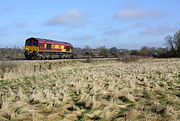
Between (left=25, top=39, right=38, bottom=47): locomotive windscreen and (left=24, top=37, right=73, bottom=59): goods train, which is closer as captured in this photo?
(left=24, top=37, right=73, bottom=59): goods train

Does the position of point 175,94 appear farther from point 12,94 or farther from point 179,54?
point 179,54

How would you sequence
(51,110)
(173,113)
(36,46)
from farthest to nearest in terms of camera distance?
(36,46) → (51,110) → (173,113)

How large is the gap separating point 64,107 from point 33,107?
1044mm

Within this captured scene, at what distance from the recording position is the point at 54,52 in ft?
201

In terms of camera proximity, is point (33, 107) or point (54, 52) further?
point (54, 52)

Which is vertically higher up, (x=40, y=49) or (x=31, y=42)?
(x=31, y=42)

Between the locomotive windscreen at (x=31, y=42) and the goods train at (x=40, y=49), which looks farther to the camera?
the locomotive windscreen at (x=31, y=42)

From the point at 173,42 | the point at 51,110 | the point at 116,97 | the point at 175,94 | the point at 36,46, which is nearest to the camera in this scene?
the point at 51,110

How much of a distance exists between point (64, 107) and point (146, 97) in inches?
143

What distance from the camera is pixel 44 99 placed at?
13.9m

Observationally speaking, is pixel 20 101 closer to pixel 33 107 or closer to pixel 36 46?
pixel 33 107

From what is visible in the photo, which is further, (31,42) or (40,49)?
(31,42)

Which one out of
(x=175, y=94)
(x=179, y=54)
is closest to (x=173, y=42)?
(x=179, y=54)

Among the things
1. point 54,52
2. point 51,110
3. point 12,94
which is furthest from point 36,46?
point 51,110
